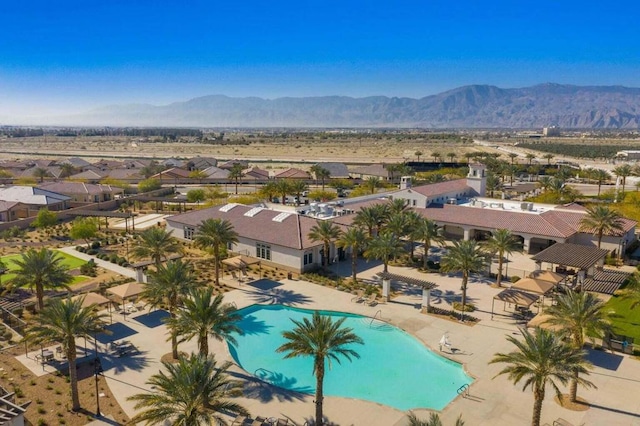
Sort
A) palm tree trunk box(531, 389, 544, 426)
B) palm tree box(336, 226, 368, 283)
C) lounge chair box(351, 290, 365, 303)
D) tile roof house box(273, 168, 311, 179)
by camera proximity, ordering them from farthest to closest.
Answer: tile roof house box(273, 168, 311, 179), palm tree box(336, 226, 368, 283), lounge chair box(351, 290, 365, 303), palm tree trunk box(531, 389, 544, 426)

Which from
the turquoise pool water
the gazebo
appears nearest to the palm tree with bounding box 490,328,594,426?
the turquoise pool water

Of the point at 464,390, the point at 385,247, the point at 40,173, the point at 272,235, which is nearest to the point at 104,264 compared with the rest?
the point at 272,235

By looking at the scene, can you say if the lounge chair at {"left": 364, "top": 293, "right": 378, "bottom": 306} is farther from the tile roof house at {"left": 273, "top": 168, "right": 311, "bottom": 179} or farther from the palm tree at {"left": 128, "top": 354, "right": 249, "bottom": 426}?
the tile roof house at {"left": 273, "top": 168, "right": 311, "bottom": 179}

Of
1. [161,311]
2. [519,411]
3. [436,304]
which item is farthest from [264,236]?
[519,411]

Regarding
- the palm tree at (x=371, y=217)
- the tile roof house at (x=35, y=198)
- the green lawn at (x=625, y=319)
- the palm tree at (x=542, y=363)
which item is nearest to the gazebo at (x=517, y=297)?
the green lawn at (x=625, y=319)

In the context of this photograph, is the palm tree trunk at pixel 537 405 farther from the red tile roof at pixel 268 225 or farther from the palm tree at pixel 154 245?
the palm tree at pixel 154 245
